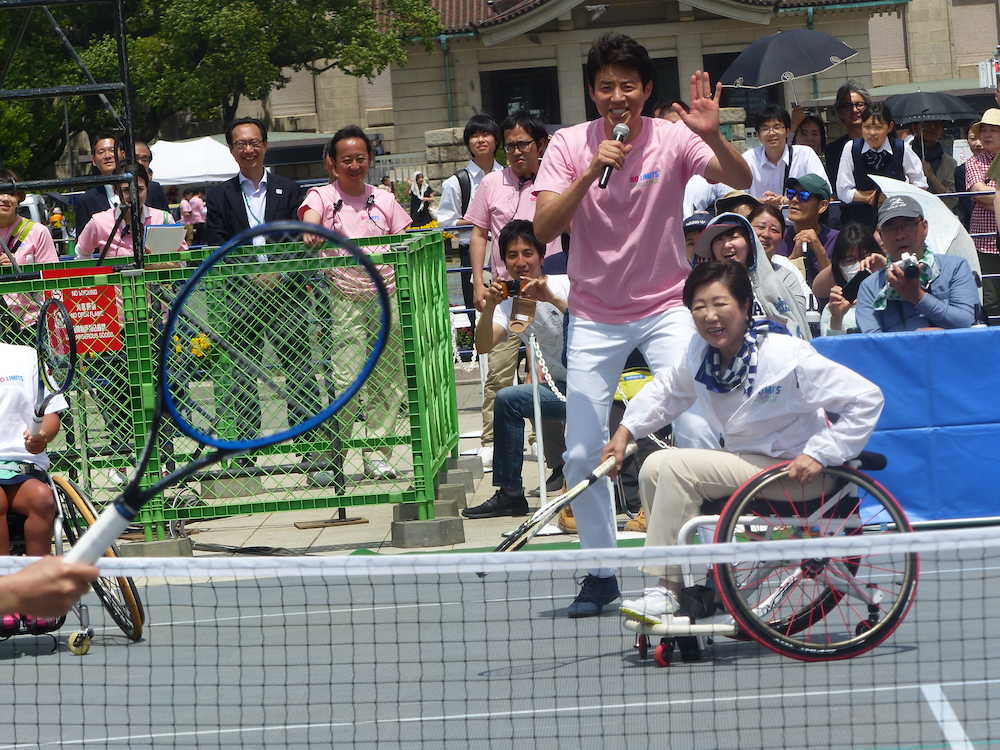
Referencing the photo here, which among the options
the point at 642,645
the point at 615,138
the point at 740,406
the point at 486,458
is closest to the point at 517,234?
the point at 615,138

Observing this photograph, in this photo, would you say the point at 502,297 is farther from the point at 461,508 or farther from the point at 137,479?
the point at 137,479

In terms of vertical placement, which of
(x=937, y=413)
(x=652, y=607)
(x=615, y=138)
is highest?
(x=615, y=138)

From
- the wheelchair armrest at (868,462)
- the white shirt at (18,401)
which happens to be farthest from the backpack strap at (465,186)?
the wheelchair armrest at (868,462)

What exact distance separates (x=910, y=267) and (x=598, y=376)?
2.35m

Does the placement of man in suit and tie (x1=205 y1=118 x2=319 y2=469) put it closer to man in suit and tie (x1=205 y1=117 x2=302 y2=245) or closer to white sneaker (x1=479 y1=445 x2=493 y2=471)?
man in suit and tie (x1=205 y1=117 x2=302 y2=245)

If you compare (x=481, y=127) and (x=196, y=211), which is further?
(x=196, y=211)

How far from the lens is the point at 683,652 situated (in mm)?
5742

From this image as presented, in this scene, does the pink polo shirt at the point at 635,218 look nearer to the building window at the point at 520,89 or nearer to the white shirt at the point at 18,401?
the white shirt at the point at 18,401

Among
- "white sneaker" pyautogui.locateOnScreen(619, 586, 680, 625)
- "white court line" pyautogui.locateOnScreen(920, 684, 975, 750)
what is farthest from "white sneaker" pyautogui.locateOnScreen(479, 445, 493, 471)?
"white court line" pyautogui.locateOnScreen(920, 684, 975, 750)

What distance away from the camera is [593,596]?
6359 mm

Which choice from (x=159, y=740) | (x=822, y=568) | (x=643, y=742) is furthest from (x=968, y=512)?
(x=159, y=740)

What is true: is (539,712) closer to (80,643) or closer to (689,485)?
(689,485)

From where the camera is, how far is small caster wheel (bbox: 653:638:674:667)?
568 cm

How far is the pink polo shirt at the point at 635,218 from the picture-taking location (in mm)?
6121
